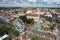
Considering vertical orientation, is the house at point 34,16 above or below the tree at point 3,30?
above

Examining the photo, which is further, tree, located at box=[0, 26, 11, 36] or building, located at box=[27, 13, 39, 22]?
building, located at box=[27, 13, 39, 22]

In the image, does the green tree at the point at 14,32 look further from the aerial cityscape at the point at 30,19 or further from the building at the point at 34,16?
the building at the point at 34,16

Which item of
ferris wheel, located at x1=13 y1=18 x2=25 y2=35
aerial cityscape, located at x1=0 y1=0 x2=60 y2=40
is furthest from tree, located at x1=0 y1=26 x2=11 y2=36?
ferris wheel, located at x1=13 y1=18 x2=25 y2=35

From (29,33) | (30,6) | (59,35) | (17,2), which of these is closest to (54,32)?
(59,35)

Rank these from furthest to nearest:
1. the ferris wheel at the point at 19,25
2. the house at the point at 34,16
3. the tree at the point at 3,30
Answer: the house at the point at 34,16 < the ferris wheel at the point at 19,25 < the tree at the point at 3,30

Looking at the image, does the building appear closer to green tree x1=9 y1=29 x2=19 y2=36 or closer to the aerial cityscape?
the aerial cityscape

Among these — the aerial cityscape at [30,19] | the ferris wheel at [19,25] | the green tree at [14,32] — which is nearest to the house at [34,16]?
the aerial cityscape at [30,19]

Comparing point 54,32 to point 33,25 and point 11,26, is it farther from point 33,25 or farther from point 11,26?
point 11,26

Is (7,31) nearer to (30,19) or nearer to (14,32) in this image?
(14,32)
